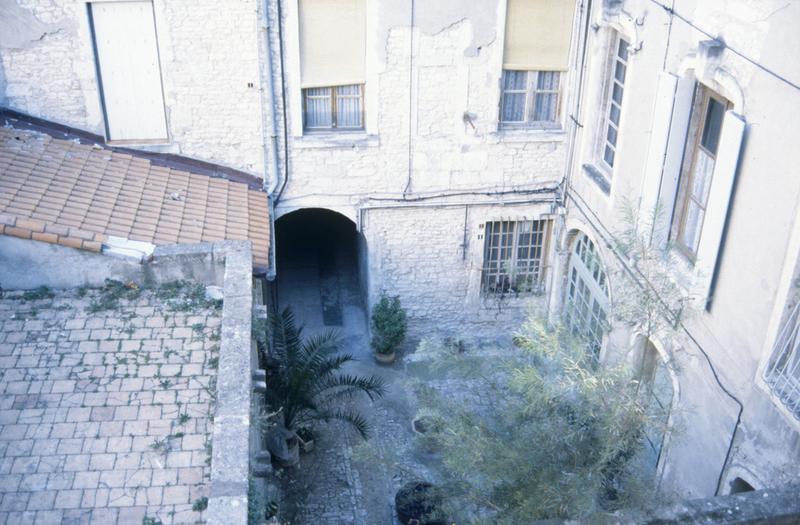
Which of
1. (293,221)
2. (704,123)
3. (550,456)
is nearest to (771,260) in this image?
(704,123)

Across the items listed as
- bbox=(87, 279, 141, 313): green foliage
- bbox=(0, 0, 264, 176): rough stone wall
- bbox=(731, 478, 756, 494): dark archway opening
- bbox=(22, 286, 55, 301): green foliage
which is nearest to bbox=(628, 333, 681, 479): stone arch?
bbox=(731, 478, 756, 494): dark archway opening

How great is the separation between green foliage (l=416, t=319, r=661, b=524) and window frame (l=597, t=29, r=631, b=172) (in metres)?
4.40

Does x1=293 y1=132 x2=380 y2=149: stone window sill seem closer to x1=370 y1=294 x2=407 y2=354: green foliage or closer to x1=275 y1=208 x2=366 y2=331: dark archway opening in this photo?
x1=275 y1=208 x2=366 y2=331: dark archway opening

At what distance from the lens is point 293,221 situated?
1697 centimetres

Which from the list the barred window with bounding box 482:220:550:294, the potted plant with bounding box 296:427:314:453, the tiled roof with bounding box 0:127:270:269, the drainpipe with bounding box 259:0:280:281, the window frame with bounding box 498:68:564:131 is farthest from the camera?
the barred window with bounding box 482:220:550:294

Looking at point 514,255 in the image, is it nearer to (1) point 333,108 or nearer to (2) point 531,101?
(2) point 531,101

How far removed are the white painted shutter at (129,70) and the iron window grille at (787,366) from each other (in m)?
8.40

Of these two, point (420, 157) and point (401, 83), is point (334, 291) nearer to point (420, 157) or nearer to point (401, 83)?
point (420, 157)

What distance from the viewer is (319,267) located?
16.0 metres

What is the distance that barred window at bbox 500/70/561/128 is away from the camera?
1210cm

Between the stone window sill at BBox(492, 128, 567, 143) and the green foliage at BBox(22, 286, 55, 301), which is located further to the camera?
the stone window sill at BBox(492, 128, 567, 143)

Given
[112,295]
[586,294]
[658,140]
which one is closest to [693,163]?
[658,140]

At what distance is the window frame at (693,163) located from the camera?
342 inches

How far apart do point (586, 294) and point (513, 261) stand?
1491 mm
